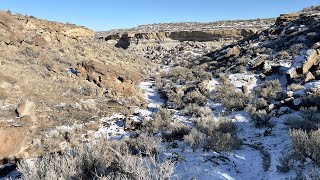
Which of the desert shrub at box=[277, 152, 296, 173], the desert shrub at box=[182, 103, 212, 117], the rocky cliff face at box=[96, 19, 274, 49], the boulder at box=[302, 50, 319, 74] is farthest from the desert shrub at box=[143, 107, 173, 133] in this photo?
the rocky cliff face at box=[96, 19, 274, 49]

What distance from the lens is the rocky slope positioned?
10711mm

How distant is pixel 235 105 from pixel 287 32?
16266mm

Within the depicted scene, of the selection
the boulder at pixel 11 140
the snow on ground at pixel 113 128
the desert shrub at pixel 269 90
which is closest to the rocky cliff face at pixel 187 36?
the desert shrub at pixel 269 90

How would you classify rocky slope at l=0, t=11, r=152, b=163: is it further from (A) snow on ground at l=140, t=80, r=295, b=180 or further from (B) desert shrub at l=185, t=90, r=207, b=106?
(A) snow on ground at l=140, t=80, r=295, b=180

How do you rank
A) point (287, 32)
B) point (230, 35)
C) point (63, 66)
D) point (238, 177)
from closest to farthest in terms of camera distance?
1. point (238, 177)
2. point (63, 66)
3. point (287, 32)
4. point (230, 35)

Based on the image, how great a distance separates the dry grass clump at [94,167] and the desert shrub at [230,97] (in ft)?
23.5

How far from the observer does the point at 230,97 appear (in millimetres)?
14961

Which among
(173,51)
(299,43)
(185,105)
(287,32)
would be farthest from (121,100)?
(173,51)

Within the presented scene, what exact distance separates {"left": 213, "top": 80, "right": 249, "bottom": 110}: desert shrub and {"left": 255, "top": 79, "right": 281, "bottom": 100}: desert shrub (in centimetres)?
70

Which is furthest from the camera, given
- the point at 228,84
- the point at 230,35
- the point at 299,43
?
the point at 230,35

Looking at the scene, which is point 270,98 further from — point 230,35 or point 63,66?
point 230,35

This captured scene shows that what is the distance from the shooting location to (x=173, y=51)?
126 ft

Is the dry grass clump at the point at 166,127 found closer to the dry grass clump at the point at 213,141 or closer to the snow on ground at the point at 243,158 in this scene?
the snow on ground at the point at 243,158

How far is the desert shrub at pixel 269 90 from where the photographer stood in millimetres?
14477
